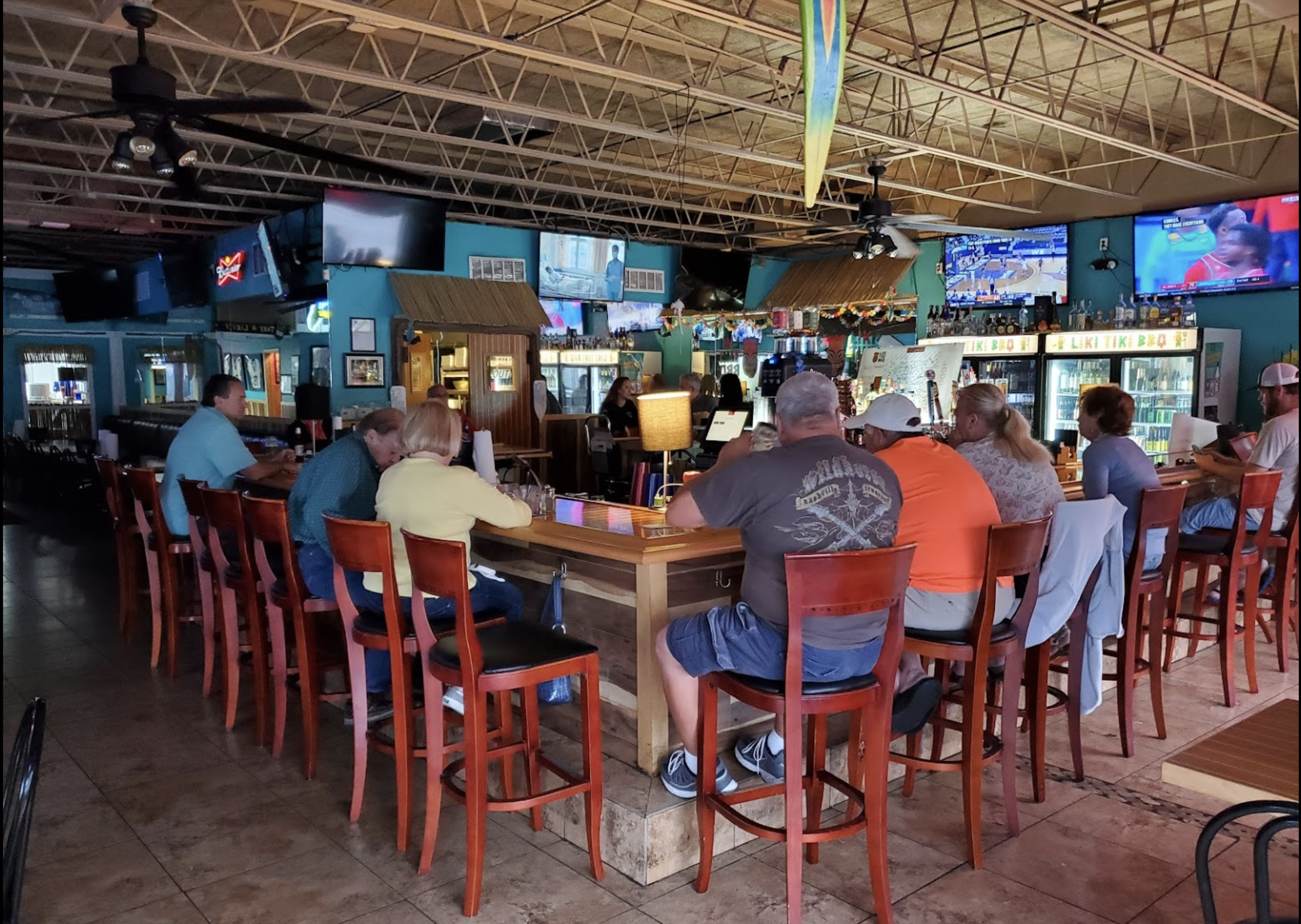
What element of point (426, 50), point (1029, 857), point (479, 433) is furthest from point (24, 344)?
point (1029, 857)

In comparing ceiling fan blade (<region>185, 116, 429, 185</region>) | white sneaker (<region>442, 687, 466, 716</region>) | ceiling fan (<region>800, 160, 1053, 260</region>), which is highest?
ceiling fan blade (<region>185, 116, 429, 185</region>)

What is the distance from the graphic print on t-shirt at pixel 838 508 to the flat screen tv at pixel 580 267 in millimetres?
10414

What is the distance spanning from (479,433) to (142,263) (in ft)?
46.0

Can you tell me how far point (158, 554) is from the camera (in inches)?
215

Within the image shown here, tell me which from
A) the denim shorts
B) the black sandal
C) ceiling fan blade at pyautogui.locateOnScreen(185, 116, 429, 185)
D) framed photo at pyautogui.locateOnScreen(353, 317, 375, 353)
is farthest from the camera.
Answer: framed photo at pyautogui.locateOnScreen(353, 317, 375, 353)

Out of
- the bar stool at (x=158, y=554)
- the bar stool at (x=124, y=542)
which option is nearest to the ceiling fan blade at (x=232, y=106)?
the bar stool at (x=158, y=554)

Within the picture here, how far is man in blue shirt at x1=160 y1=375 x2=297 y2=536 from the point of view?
5273 millimetres

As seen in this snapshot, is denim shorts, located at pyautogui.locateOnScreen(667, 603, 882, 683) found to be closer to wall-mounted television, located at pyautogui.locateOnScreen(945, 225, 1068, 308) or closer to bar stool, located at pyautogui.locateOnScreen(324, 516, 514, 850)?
bar stool, located at pyautogui.locateOnScreen(324, 516, 514, 850)

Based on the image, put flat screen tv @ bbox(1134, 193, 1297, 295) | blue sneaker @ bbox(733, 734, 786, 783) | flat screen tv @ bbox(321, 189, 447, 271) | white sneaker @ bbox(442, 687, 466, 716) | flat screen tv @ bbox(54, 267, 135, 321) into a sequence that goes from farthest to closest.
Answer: flat screen tv @ bbox(54, 267, 135, 321) < flat screen tv @ bbox(321, 189, 447, 271) < flat screen tv @ bbox(1134, 193, 1297, 295) < white sneaker @ bbox(442, 687, 466, 716) < blue sneaker @ bbox(733, 734, 786, 783)

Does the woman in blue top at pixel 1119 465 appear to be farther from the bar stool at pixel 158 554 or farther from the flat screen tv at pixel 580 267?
the flat screen tv at pixel 580 267

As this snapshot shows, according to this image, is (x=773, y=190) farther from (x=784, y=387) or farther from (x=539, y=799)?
(x=539, y=799)

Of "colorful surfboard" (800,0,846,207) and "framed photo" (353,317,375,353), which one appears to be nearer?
"colorful surfboard" (800,0,846,207)

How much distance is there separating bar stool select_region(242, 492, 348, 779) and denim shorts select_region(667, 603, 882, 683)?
1.68 meters

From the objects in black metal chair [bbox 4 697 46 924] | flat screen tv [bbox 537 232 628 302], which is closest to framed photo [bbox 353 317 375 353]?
flat screen tv [bbox 537 232 628 302]
